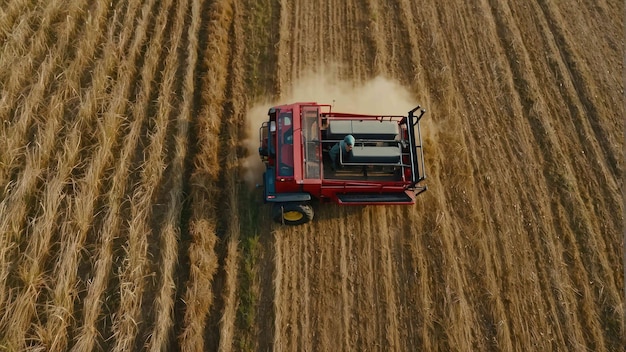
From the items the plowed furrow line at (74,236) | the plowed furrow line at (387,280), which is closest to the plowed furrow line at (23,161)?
the plowed furrow line at (74,236)

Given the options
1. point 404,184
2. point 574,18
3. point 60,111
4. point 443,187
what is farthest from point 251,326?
point 574,18

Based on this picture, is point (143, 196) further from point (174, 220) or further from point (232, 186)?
point (232, 186)

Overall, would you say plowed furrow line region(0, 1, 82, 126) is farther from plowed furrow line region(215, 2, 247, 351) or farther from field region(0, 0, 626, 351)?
plowed furrow line region(215, 2, 247, 351)

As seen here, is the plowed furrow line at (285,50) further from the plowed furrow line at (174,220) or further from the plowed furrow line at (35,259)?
the plowed furrow line at (35,259)

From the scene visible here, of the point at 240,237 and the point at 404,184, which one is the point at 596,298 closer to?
the point at 404,184

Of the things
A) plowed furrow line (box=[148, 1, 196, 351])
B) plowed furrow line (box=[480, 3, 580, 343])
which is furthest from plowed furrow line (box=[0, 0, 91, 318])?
plowed furrow line (box=[480, 3, 580, 343])

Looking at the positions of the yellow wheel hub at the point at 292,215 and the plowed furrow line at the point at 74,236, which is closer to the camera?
the plowed furrow line at the point at 74,236
